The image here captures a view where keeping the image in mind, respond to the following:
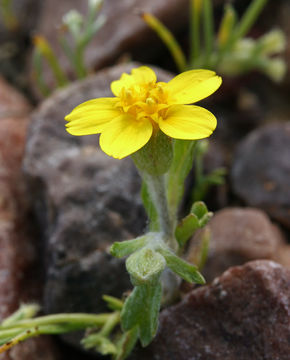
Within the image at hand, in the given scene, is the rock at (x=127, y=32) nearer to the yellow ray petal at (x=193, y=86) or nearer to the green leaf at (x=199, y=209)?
the yellow ray petal at (x=193, y=86)

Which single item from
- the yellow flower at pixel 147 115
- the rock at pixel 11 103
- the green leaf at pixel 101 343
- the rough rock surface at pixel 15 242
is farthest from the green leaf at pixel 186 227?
the rock at pixel 11 103

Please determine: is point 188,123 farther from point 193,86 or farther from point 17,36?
point 17,36

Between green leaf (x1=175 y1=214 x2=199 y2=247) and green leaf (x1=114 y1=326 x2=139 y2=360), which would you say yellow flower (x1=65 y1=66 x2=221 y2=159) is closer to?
green leaf (x1=175 y1=214 x2=199 y2=247)

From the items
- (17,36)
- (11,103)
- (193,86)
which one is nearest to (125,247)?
(193,86)

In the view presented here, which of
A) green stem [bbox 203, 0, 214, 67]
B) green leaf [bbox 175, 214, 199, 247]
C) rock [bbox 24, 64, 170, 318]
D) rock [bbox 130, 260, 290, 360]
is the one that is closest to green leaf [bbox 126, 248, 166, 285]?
green leaf [bbox 175, 214, 199, 247]

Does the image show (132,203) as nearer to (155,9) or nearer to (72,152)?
(72,152)
